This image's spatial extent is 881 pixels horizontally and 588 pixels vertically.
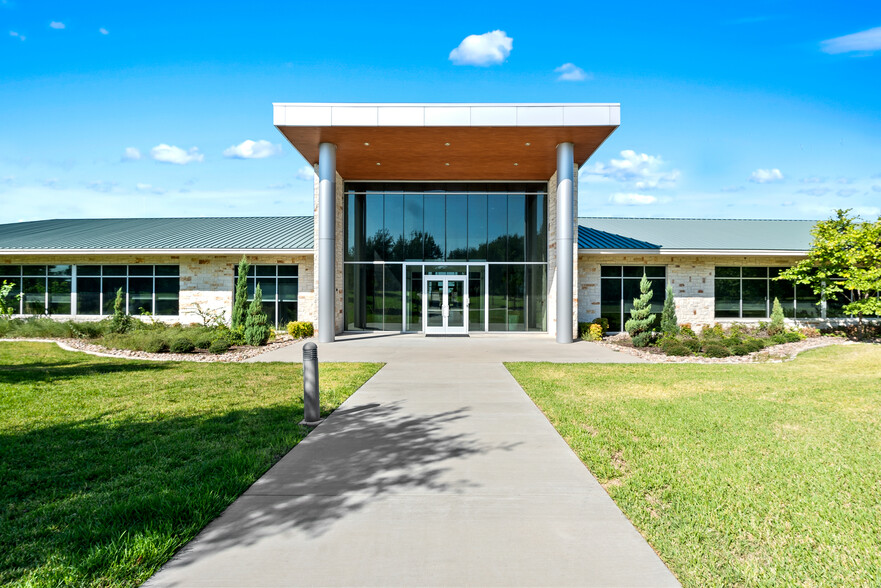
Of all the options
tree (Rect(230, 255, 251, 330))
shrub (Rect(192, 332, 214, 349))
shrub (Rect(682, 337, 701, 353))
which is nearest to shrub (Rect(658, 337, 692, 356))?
shrub (Rect(682, 337, 701, 353))

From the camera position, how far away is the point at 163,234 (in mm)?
22656

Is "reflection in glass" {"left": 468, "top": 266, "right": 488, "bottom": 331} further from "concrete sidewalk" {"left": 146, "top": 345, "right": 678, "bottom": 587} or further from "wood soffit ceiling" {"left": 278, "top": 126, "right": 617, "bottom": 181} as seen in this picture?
"concrete sidewalk" {"left": 146, "top": 345, "right": 678, "bottom": 587}

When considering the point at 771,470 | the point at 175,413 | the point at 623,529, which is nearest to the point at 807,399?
the point at 771,470

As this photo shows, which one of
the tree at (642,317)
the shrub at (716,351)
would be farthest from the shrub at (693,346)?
the tree at (642,317)

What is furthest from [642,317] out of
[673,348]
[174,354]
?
[174,354]

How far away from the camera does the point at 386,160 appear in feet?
62.1

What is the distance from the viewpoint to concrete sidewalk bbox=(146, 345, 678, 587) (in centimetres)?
306

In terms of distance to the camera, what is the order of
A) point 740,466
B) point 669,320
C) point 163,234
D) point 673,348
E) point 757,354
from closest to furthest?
point 740,466 < point 757,354 < point 673,348 < point 669,320 < point 163,234

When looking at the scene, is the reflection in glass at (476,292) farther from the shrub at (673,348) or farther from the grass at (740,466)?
the grass at (740,466)

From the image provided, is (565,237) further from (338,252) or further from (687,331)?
→ (338,252)

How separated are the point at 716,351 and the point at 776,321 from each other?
26.1 feet

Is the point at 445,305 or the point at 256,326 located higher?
the point at 445,305

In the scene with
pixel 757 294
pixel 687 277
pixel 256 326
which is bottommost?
pixel 256 326

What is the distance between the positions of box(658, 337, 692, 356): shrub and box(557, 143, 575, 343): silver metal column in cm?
338
